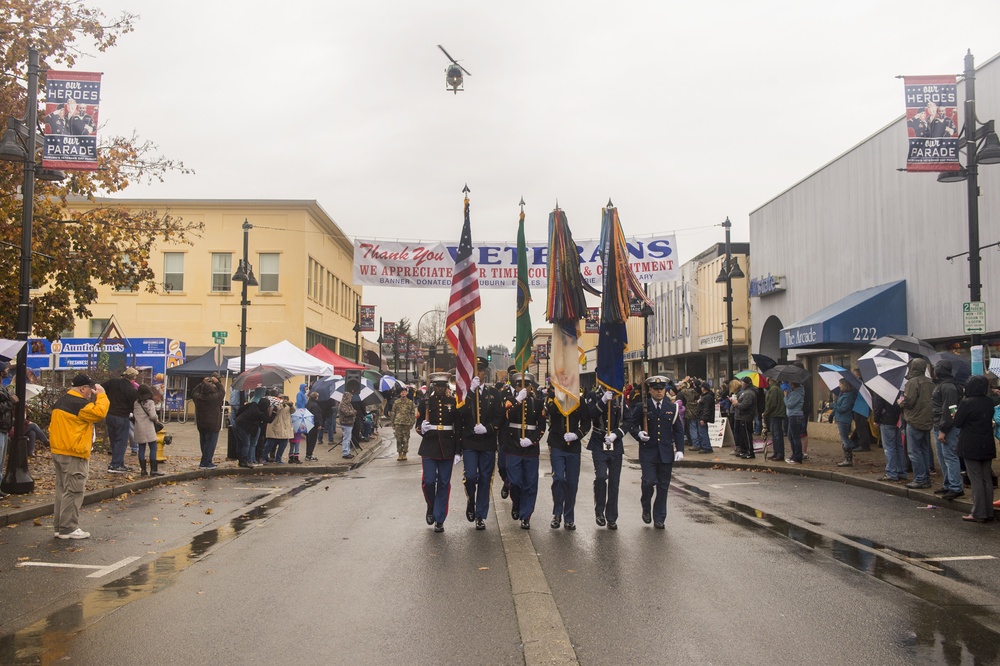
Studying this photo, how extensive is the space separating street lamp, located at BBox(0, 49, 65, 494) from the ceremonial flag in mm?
7192

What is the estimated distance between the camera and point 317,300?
158 ft

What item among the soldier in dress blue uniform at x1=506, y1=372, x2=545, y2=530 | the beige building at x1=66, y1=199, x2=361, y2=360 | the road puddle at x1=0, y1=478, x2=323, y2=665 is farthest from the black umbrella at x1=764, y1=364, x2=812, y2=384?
the beige building at x1=66, y1=199, x2=361, y2=360

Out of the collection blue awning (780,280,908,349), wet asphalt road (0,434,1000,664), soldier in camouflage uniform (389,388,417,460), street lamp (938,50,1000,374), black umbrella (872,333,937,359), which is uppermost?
street lamp (938,50,1000,374)

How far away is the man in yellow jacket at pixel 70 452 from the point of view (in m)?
10.1

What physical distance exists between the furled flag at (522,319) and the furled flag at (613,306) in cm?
112

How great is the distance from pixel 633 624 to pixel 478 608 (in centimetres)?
122

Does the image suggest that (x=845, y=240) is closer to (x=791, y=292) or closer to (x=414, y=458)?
(x=791, y=292)

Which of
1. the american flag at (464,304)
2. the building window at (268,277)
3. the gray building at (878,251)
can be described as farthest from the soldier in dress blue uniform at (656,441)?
the building window at (268,277)

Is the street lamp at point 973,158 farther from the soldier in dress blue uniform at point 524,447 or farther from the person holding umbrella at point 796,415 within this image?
the soldier in dress blue uniform at point 524,447

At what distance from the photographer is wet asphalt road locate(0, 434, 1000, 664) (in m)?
5.82

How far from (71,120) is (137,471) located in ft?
21.5

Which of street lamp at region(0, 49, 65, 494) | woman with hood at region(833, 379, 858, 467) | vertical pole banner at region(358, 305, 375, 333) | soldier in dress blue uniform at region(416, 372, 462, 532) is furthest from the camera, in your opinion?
vertical pole banner at region(358, 305, 375, 333)

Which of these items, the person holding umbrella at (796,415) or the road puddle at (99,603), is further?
the person holding umbrella at (796,415)

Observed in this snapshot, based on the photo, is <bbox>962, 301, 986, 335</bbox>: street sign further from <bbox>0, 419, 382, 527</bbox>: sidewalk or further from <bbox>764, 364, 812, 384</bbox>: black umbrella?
<bbox>0, 419, 382, 527</bbox>: sidewalk
